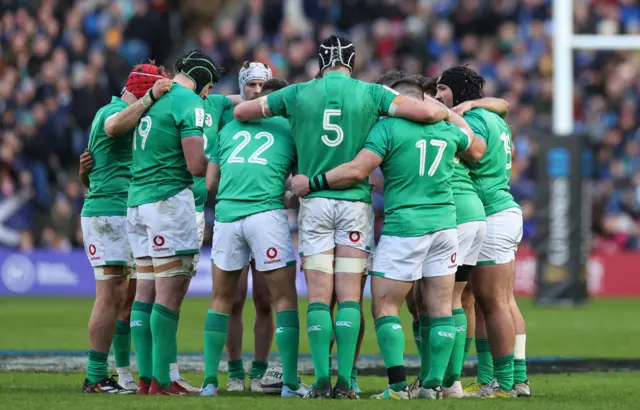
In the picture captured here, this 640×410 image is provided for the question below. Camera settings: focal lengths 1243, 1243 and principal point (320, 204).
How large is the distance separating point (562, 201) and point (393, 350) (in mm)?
13200

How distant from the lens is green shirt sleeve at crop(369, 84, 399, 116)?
9240mm

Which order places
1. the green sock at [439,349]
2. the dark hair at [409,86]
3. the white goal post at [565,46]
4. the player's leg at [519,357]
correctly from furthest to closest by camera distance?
the white goal post at [565,46], the player's leg at [519,357], the dark hair at [409,86], the green sock at [439,349]

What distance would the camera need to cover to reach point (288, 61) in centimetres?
2656

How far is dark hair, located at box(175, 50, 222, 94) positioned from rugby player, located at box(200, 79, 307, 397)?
1.88ft

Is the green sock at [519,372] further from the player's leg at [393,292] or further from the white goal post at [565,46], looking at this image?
the white goal post at [565,46]

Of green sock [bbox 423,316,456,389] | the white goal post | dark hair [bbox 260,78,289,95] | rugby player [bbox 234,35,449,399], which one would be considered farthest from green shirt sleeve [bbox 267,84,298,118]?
the white goal post

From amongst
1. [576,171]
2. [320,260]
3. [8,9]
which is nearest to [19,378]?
[320,260]

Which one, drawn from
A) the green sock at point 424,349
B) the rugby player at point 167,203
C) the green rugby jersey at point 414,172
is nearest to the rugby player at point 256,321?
the rugby player at point 167,203

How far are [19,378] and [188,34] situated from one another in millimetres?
18133

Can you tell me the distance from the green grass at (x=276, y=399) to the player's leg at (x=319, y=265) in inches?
22.4

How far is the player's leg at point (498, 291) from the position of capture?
385 inches

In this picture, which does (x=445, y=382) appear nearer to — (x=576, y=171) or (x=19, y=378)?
(x=19, y=378)

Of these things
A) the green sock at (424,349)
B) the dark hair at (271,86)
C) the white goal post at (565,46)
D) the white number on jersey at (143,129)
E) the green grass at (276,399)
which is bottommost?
the green grass at (276,399)

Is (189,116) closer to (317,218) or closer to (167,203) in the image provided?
(167,203)
